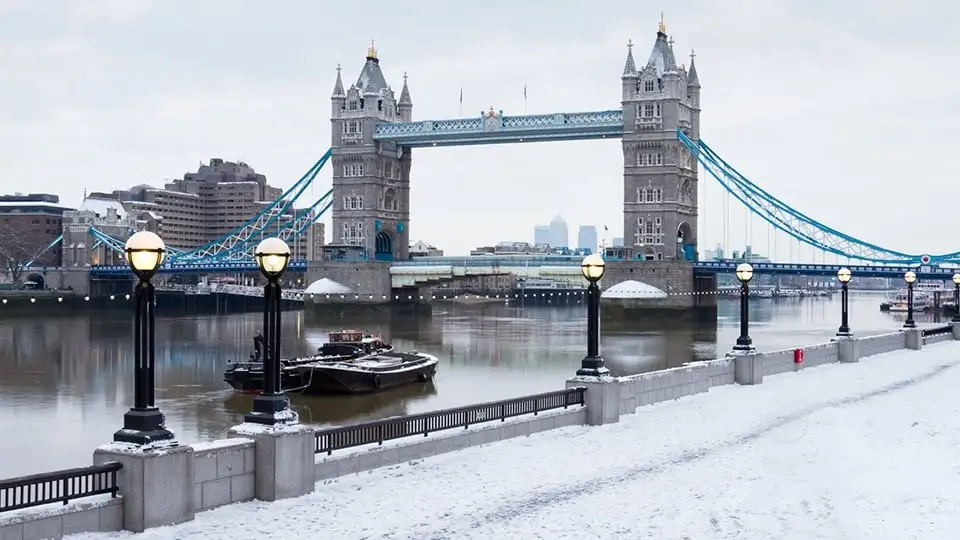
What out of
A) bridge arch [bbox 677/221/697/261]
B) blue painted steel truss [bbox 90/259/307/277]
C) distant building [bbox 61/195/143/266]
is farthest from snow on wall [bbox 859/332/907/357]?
distant building [bbox 61/195/143/266]

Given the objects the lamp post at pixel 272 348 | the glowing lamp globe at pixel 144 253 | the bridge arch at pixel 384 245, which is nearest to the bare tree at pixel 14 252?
the bridge arch at pixel 384 245

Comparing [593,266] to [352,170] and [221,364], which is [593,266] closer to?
[221,364]

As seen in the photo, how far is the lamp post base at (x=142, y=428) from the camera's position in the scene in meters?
13.5

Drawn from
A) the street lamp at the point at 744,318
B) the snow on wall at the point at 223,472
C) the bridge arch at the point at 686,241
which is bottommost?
the snow on wall at the point at 223,472

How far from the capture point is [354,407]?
38.0 meters

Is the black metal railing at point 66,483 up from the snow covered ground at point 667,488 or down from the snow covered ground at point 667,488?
up

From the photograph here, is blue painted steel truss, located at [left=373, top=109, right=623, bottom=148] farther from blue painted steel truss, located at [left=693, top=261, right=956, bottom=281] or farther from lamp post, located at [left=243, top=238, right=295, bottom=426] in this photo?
lamp post, located at [left=243, top=238, right=295, bottom=426]

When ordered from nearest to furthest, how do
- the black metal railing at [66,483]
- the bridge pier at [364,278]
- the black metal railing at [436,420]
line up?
the black metal railing at [66,483] < the black metal railing at [436,420] < the bridge pier at [364,278]

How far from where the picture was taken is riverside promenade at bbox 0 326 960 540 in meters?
14.1

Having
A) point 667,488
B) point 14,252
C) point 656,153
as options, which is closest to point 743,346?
point 667,488

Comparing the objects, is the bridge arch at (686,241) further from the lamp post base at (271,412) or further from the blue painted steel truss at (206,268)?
the lamp post base at (271,412)

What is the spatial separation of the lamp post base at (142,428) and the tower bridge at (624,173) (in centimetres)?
8575

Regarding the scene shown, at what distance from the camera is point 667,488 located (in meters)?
16.5

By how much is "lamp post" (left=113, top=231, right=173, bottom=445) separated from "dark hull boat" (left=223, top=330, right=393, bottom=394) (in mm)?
21272
